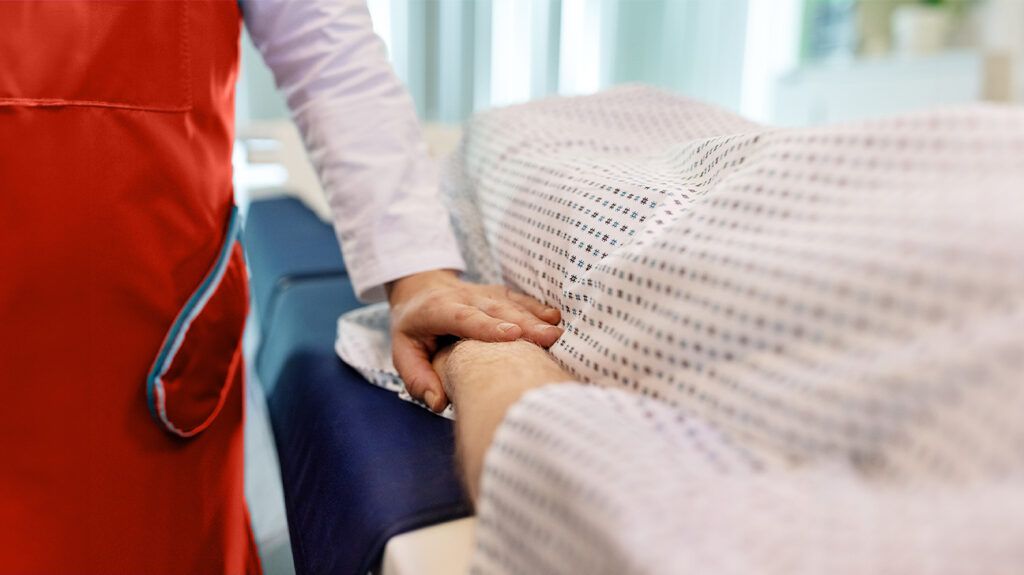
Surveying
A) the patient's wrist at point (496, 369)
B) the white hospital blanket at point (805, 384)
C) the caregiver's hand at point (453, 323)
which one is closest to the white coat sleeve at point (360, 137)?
the caregiver's hand at point (453, 323)

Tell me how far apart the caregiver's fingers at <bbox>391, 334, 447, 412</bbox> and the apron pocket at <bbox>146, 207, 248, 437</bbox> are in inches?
6.7

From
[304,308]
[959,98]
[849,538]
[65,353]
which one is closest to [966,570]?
[849,538]

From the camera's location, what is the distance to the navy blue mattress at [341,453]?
430mm

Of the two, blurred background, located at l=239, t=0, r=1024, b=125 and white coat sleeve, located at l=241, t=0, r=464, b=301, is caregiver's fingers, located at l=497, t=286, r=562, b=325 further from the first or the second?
blurred background, located at l=239, t=0, r=1024, b=125

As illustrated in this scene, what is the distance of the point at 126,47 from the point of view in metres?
0.58

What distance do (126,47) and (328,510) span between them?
39cm

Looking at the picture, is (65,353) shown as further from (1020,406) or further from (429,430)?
(1020,406)

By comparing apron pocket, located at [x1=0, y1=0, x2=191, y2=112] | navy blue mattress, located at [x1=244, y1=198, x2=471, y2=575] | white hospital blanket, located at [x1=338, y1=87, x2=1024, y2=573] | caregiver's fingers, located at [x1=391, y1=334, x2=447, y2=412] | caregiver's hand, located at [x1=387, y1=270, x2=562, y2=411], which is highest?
apron pocket, located at [x1=0, y1=0, x2=191, y2=112]

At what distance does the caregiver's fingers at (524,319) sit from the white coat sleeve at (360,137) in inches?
6.3

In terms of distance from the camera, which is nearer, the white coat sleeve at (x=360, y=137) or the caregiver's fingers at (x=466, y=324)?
the caregiver's fingers at (x=466, y=324)

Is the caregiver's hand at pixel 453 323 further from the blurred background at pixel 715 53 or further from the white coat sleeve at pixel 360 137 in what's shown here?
the blurred background at pixel 715 53

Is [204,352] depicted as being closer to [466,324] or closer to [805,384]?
[466,324]

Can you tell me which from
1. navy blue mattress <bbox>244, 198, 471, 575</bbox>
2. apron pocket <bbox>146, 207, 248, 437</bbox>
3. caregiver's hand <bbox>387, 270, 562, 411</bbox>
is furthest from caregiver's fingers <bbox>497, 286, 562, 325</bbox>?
apron pocket <bbox>146, 207, 248, 437</bbox>

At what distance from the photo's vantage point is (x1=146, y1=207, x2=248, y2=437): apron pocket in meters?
0.59
